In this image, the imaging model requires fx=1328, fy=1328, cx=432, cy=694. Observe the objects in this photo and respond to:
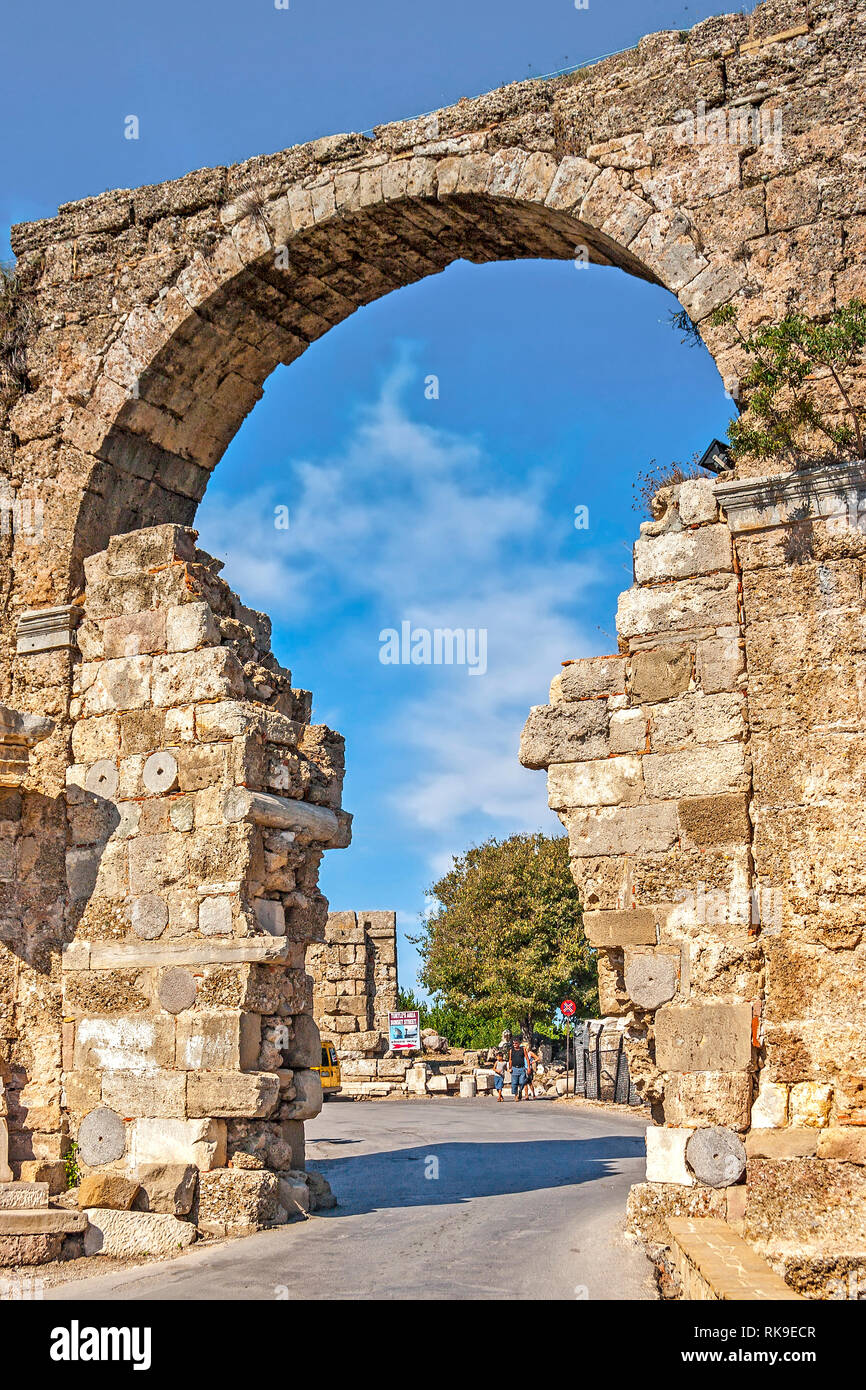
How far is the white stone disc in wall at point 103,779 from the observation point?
8250mm

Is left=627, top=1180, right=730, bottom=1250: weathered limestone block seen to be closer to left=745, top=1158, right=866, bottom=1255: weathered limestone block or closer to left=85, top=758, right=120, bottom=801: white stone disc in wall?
left=745, top=1158, right=866, bottom=1255: weathered limestone block

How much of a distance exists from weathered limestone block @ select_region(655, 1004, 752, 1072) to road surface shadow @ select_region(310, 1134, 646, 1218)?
2476 millimetres

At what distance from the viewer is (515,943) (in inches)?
1166

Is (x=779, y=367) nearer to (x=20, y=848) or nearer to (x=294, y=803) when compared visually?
(x=294, y=803)

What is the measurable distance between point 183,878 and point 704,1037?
3163 millimetres

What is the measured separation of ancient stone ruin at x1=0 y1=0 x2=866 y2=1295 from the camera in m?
6.41

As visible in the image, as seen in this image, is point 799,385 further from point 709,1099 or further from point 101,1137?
point 101,1137

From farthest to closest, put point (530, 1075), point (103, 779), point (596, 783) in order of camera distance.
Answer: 1. point (530, 1075)
2. point (103, 779)
3. point (596, 783)

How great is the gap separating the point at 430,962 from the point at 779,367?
84.7 feet

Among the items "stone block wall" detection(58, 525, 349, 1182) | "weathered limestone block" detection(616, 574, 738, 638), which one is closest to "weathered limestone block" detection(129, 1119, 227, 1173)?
"stone block wall" detection(58, 525, 349, 1182)

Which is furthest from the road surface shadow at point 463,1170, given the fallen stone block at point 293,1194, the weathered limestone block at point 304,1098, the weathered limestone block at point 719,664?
the weathered limestone block at point 719,664

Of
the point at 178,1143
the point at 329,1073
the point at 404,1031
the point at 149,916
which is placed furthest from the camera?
the point at 404,1031

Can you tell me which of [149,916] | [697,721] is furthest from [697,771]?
[149,916]

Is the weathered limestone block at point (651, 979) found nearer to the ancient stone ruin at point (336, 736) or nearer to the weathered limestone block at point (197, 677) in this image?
the ancient stone ruin at point (336, 736)
